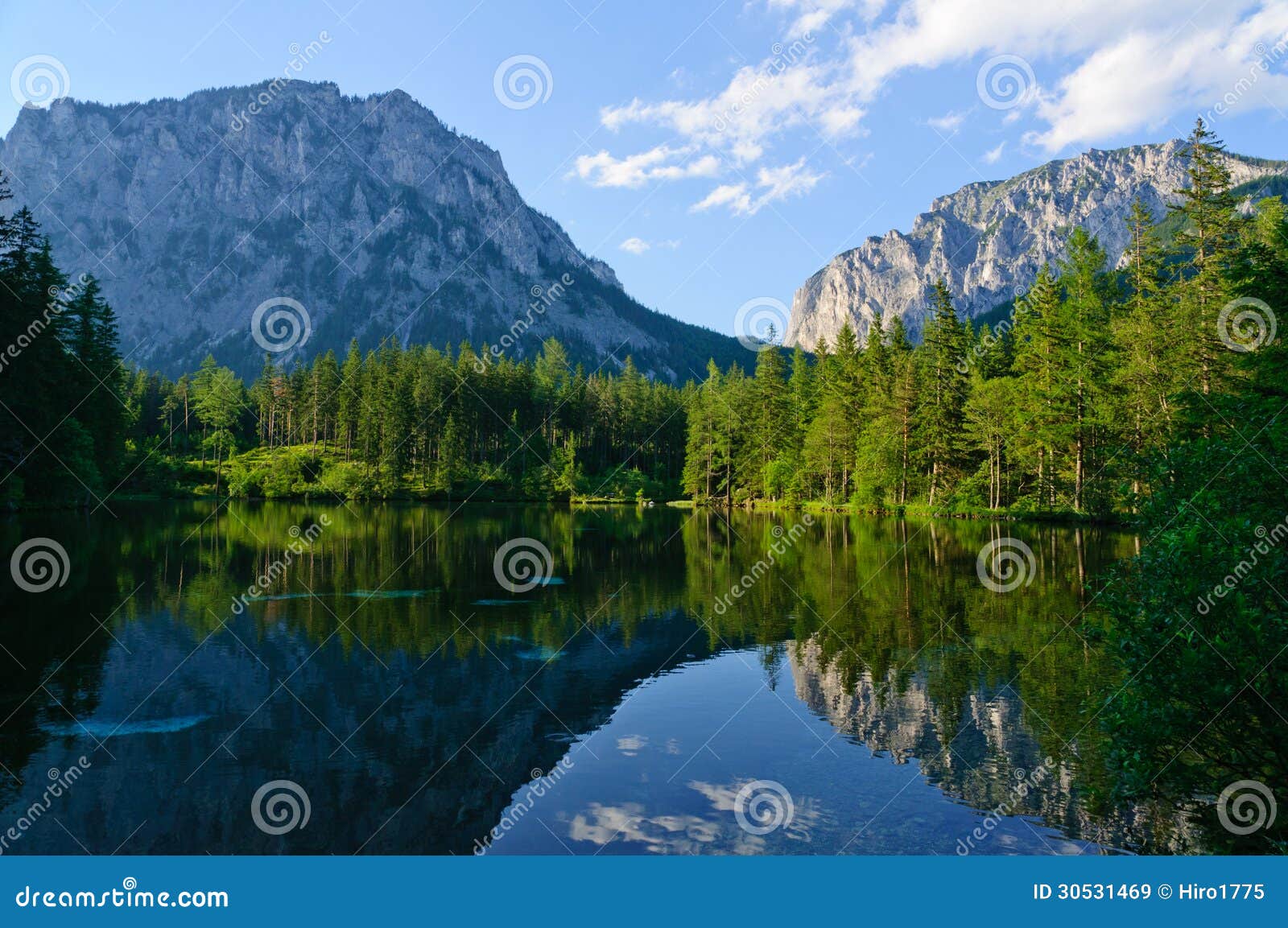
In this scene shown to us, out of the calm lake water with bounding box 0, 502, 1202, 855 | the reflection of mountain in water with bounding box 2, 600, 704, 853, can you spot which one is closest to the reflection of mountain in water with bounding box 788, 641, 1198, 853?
the calm lake water with bounding box 0, 502, 1202, 855

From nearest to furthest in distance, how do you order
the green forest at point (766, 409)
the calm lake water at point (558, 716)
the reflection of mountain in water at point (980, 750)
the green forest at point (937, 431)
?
the green forest at point (937, 431), the reflection of mountain in water at point (980, 750), the calm lake water at point (558, 716), the green forest at point (766, 409)

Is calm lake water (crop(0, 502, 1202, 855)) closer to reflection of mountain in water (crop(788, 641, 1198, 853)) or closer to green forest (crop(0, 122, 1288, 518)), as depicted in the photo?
reflection of mountain in water (crop(788, 641, 1198, 853))

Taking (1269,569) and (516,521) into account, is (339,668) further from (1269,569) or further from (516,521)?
(516,521)

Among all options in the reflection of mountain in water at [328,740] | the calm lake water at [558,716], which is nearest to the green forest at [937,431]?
the calm lake water at [558,716]

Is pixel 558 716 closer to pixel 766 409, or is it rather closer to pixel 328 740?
pixel 328 740

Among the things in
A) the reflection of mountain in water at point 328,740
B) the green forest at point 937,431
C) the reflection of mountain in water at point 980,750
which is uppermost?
the green forest at point 937,431

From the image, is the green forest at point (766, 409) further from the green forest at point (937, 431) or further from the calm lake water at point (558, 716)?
the calm lake water at point (558, 716)

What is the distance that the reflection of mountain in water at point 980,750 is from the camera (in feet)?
30.3

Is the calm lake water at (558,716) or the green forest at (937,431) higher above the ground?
the green forest at (937,431)

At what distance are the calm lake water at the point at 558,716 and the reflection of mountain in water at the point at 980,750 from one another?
2.2 inches

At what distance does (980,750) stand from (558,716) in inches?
286

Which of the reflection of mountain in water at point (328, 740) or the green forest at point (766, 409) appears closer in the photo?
the reflection of mountain in water at point (328, 740)

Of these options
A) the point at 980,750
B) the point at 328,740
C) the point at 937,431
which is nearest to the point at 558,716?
the point at 328,740

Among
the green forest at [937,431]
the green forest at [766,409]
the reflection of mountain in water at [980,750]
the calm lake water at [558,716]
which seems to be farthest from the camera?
the green forest at [766,409]
